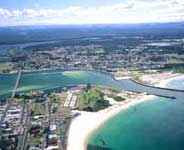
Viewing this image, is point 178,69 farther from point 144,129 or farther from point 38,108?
point 144,129

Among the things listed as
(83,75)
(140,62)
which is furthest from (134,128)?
(140,62)

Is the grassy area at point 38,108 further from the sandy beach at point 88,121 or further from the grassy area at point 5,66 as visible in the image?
the grassy area at point 5,66

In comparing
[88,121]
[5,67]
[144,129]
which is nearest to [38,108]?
[88,121]

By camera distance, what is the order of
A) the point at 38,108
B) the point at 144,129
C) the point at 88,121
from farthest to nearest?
the point at 38,108, the point at 88,121, the point at 144,129

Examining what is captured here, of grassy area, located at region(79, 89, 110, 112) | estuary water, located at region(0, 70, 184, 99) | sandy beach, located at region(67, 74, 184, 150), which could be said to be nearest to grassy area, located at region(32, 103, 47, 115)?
grassy area, located at region(79, 89, 110, 112)

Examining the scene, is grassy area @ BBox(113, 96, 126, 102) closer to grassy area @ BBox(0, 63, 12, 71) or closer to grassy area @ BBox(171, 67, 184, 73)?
grassy area @ BBox(171, 67, 184, 73)

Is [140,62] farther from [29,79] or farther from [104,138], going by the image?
[104,138]
